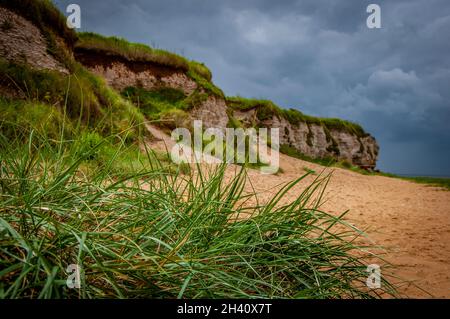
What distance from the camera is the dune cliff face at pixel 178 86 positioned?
6512 mm

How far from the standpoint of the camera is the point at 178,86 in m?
13.8

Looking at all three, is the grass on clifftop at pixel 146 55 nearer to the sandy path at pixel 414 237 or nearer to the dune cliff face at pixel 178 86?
Result: the dune cliff face at pixel 178 86

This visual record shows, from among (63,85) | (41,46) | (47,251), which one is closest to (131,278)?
(47,251)

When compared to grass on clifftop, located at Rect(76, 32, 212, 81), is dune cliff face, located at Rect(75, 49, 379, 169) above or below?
below

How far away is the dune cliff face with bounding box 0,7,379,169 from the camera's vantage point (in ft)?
21.4
